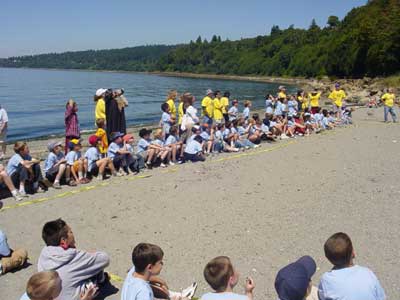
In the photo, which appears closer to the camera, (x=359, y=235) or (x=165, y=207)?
(x=359, y=235)

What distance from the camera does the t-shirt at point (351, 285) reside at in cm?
372

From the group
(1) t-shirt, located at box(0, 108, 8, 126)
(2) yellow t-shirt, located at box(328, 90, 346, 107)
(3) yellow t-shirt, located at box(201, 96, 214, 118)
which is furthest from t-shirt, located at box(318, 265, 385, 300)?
(2) yellow t-shirt, located at box(328, 90, 346, 107)

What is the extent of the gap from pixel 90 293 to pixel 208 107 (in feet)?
35.9

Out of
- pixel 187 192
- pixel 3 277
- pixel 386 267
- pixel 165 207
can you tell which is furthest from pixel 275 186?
pixel 3 277

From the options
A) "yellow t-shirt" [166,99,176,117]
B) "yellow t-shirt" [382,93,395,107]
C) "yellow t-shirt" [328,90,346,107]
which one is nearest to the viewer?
"yellow t-shirt" [166,99,176,117]

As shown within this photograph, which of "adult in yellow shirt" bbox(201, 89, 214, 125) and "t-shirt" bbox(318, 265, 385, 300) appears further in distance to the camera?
"adult in yellow shirt" bbox(201, 89, 214, 125)

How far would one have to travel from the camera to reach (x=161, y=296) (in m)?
4.77

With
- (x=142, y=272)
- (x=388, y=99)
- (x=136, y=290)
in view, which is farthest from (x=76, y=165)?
(x=388, y=99)

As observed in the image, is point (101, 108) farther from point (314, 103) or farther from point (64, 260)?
point (314, 103)

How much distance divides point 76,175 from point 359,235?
6477mm

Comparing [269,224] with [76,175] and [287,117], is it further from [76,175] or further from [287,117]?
[287,117]

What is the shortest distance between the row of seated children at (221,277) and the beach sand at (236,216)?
0.94m

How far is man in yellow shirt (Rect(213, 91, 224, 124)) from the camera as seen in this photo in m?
15.5

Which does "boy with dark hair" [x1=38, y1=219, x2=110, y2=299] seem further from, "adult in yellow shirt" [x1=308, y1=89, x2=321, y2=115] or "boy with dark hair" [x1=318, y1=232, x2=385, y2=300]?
"adult in yellow shirt" [x1=308, y1=89, x2=321, y2=115]
